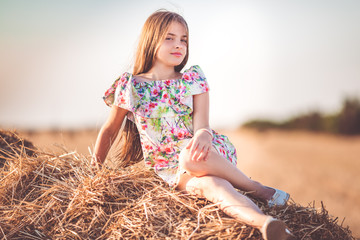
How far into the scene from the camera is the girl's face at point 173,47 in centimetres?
283

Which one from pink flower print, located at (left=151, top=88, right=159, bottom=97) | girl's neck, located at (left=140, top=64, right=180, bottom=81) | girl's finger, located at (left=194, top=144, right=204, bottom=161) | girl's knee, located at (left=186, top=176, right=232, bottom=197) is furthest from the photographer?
girl's neck, located at (left=140, top=64, right=180, bottom=81)

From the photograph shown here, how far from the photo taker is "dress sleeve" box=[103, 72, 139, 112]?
275 cm

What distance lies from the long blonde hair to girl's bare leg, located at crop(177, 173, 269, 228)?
0.76m

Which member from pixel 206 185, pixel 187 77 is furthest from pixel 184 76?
pixel 206 185

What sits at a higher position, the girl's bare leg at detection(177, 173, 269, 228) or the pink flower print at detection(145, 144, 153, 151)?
the pink flower print at detection(145, 144, 153, 151)

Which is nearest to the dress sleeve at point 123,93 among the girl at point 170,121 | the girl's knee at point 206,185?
the girl at point 170,121

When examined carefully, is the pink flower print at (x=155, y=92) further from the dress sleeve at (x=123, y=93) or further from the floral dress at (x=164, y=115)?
the dress sleeve at (x=123, y=93)

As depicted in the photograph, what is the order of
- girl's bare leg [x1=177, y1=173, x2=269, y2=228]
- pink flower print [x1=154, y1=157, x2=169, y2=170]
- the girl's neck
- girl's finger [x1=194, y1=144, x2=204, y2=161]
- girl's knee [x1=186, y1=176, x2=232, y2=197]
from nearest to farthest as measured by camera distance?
1. girl's bare leg [x1=177, y1=173, x2=269, y2=228]
2. girl's knee [x1=186, y1=176, x2=232, y2=197]
3. girl's finger [x1=194, y1=144, x2=204, y2=161]
4. pink flower print [x1=154, y1=157, x2=169, y2=170]
5. the girl's neck

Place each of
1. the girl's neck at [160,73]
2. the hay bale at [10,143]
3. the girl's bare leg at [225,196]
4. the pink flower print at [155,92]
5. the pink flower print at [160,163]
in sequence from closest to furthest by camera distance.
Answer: the girl's bare leg at [225,196] → the pink flower print at [160,163] → the pink flower print at [155,92] → the girl's neck at [160,73] → the hay bale at [10,143]

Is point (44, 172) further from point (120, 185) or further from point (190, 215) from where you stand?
point (190, 215)

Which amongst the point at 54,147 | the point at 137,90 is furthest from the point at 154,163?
the point at 54,147

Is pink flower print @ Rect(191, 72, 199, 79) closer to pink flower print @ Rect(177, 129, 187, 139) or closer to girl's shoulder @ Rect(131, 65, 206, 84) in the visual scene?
girl's shoulder @ Rect(131, 65, 206, 84)

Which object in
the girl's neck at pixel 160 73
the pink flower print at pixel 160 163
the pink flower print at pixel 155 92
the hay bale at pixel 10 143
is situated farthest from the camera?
the hay bale at pixel 10 143

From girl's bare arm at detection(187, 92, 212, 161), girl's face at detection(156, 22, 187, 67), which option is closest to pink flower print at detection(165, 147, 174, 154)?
girl's bare arm at detection(187, 92, 212, 161)
